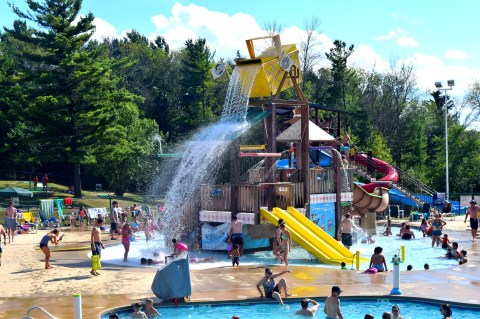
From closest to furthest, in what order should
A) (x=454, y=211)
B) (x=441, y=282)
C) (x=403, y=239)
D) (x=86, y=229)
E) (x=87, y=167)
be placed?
(x=441, y=282) < (x=403, y=239) < (x=86, y=229) < (x=454, y=211) < (x=87, y=167)

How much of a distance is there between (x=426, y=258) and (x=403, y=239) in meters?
5.75

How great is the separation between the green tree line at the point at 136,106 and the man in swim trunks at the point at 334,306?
1190 inches

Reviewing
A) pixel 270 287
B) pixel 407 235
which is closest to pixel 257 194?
pixel 270 287

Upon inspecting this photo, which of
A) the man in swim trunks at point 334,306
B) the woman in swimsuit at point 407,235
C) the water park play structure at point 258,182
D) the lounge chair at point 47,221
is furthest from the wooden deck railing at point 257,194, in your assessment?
the lounge chair at point 47,221

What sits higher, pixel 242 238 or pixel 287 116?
pixel 287 116

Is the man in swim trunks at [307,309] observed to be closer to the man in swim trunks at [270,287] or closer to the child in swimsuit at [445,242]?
the man in swim trunks at [270,287]

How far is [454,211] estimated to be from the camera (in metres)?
41.4

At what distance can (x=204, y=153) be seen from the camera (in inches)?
894

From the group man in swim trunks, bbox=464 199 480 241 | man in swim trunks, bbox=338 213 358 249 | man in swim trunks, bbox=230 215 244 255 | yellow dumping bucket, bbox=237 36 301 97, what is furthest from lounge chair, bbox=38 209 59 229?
man in swim trunks, bbox=464 199 480 241

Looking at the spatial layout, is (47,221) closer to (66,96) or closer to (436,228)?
(66,96)

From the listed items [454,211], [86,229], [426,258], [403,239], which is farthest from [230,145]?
[454,211]

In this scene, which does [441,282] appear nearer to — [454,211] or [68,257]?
[68,257]

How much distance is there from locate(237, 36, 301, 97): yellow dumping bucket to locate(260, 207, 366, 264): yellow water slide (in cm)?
503

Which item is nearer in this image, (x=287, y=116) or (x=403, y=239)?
(x=403, y=239)
